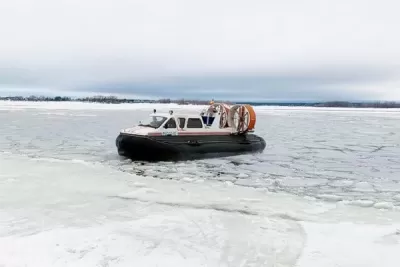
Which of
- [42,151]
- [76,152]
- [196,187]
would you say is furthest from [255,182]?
[42,151]

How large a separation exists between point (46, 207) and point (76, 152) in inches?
264

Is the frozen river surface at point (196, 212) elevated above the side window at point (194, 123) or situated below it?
below

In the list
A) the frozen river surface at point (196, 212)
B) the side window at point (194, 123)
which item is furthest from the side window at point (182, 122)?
the frozen river surface at point (196, 212)

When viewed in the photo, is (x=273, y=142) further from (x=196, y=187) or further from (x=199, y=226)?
(x=199, y=226)

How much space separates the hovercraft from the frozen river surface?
1.49 ft

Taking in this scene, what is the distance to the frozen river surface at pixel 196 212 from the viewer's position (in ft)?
13.3

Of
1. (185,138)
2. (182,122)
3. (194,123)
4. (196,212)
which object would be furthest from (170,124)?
(196,212)

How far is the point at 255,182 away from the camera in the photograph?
27.9 ft

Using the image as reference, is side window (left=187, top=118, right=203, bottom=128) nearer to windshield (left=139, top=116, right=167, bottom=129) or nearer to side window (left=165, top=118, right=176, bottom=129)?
side window (left=165, top=118, right=176, bottom=129)

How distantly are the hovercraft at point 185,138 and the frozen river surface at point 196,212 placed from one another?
456mm

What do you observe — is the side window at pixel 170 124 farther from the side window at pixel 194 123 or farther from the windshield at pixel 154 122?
the side window at pixel 194 123

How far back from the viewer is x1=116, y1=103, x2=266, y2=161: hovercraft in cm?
1094

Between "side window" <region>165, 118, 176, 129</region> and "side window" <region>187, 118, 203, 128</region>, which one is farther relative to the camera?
"side window" <region>187, 118, 203, 128</region>

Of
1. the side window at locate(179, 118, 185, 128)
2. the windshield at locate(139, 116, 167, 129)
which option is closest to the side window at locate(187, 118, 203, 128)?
the side window at locate(179, 118, 185, 128)
